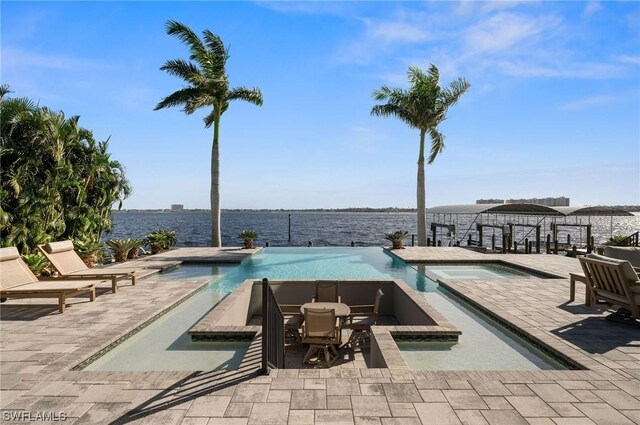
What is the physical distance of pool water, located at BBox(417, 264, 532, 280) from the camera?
1205 cm

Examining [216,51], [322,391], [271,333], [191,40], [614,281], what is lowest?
[322,391]

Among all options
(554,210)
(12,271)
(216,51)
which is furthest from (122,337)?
(554,210)

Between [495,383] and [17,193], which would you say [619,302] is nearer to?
[495,383]

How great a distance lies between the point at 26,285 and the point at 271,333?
246 inches

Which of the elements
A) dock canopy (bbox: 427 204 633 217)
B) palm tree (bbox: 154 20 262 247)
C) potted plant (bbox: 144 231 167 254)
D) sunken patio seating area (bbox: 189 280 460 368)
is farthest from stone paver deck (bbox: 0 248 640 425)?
dock canopy (bbox: 427 204 633 217)

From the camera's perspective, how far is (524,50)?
12.2 meters

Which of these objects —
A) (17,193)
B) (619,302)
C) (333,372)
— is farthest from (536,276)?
(17,193)

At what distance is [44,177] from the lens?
12.9 metres

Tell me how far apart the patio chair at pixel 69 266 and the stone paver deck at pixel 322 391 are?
10.3 ft

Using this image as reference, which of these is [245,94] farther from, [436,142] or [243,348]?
[243,348]

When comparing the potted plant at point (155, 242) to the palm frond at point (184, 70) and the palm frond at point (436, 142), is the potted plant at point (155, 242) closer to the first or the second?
the palm frond at point (184, 70)

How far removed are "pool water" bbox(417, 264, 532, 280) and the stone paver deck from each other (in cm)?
646

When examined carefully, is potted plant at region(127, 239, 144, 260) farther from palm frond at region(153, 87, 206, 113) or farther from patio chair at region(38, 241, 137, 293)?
palm frond at region(153, 87, 206, 113)

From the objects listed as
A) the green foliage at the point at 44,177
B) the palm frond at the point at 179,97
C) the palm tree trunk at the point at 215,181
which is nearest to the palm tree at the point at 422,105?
the palm tree trunk at the point at 215,181
